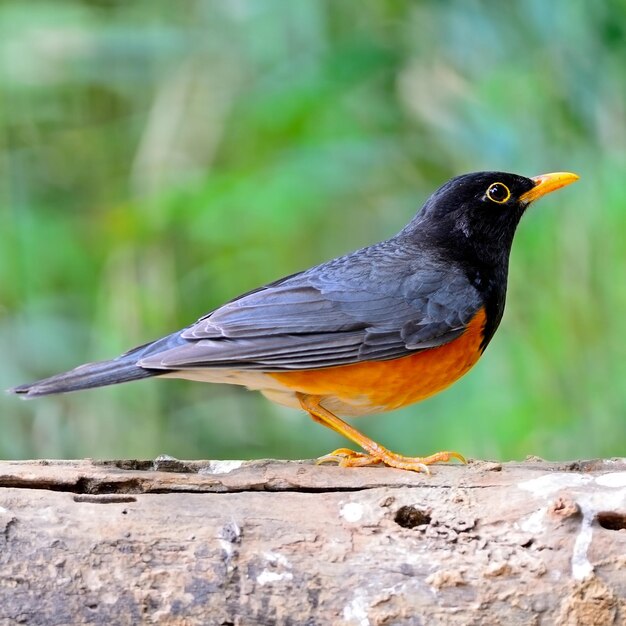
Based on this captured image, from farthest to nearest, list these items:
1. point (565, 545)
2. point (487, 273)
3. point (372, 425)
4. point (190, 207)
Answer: point (372, 425) → point (190, 207) → point (487, 273) → point (565, 545)

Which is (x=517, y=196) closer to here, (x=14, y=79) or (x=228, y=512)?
(x=228, y=512)

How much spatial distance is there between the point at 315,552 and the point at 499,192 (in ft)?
8.62

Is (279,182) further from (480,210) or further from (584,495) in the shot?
(584,495)

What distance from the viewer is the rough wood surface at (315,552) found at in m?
3.68

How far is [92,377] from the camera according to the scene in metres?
4.73

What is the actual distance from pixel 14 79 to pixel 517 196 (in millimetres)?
4203

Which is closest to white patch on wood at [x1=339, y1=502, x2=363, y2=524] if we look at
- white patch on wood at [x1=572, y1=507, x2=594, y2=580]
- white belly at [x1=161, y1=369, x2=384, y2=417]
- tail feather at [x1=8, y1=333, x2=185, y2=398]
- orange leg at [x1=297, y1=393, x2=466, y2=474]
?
orange leg at [x1=297, y1=393, x2=466, y2=474]

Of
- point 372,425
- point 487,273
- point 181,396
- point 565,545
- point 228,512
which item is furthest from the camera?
point 181,396

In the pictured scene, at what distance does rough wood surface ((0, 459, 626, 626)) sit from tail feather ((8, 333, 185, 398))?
55 cm

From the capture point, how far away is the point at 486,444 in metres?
6.47

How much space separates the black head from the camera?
564 cm

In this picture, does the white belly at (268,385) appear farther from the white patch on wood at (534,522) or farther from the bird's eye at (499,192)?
the bird's eye at (499,192)

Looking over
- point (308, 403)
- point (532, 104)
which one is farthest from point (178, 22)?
point (308, 403)

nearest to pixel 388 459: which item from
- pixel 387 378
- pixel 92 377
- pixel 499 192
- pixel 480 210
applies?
pixel 387 378
